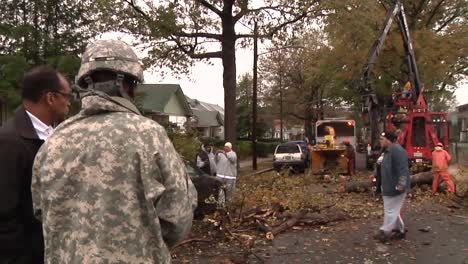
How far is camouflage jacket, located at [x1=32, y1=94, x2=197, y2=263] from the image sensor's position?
2424 millimetres

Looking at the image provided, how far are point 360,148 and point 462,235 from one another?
3688 cm

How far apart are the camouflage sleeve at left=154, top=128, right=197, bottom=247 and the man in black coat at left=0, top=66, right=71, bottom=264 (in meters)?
0.82

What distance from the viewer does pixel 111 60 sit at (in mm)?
2590

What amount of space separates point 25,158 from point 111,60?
0.76 m

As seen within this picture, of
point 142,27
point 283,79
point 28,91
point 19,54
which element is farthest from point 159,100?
point 28,91

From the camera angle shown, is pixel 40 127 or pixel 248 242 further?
pixel 248 242

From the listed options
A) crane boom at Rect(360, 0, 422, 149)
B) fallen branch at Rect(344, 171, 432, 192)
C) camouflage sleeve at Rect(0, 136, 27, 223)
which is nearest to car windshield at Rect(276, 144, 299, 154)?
crane boom at Rect(360, 0, 422, 149)

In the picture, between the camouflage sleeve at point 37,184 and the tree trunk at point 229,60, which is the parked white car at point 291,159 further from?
the camouflage sleeve at point 37,184

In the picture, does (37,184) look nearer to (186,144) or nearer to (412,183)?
(186,144)

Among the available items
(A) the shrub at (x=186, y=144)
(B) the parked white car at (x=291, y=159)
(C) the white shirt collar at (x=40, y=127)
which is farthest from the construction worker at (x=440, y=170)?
(B) the parked white car at (x=291, y=159)

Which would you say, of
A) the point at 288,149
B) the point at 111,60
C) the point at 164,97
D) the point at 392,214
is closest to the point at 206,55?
the point at 288,149

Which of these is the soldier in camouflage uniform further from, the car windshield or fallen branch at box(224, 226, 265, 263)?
the car windshield

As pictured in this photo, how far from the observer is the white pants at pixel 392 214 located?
9.01 meters

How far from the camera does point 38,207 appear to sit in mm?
2650
